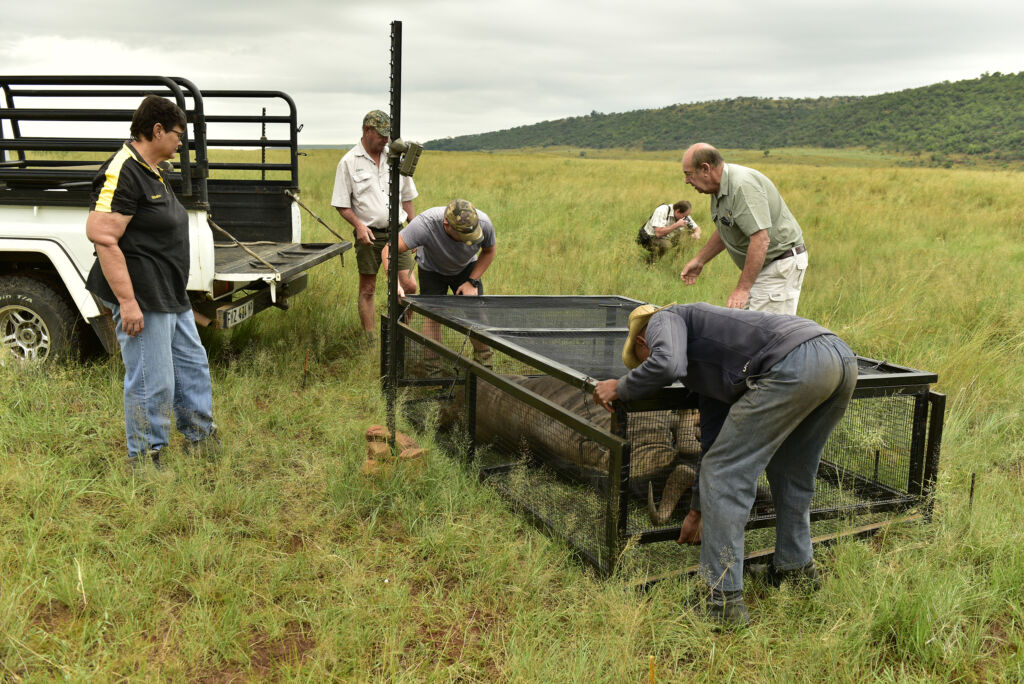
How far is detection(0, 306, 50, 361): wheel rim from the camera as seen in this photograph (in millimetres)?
5355

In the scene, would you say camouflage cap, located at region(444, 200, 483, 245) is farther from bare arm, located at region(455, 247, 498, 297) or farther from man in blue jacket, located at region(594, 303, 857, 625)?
man in blue jacket, located at region(594, 303, 857, 625)

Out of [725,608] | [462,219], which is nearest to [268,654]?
[725,608]

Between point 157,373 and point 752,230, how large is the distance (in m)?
3.63

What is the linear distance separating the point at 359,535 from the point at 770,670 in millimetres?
1970

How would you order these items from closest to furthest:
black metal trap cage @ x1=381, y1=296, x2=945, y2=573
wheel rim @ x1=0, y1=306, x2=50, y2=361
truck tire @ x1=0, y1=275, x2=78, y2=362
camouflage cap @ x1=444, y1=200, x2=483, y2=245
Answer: black metal trap cage @ x1=381, y1=296, x2=945, y2=573 → truck tire @ x1=0, y1=275, x2=78, y2=362 → wheel rim @ x1=0, y1=306, x2=50, y2=361 → camouflage cap @ x1=444, y1=200, x2=483, y2=245

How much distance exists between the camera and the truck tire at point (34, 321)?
17.2ft

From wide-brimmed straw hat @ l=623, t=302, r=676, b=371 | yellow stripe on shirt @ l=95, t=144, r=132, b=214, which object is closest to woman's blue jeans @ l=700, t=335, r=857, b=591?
wide-brimmed straw hat @ l=623, t=302, r=676, b=371

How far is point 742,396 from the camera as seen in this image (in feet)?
10.1

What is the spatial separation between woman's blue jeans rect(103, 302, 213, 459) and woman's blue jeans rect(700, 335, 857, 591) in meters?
2.82

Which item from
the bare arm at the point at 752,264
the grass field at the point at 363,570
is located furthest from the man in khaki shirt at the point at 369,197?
the bare arm at the point at 752,264

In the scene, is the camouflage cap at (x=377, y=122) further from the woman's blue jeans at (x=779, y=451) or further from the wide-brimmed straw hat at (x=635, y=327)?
the woman's blue jeans at (x=779, y=451)

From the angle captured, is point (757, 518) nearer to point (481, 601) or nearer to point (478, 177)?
point (481, 601)

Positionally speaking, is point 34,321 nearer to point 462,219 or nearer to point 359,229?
point 359,229

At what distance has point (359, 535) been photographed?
3859 millimetres
